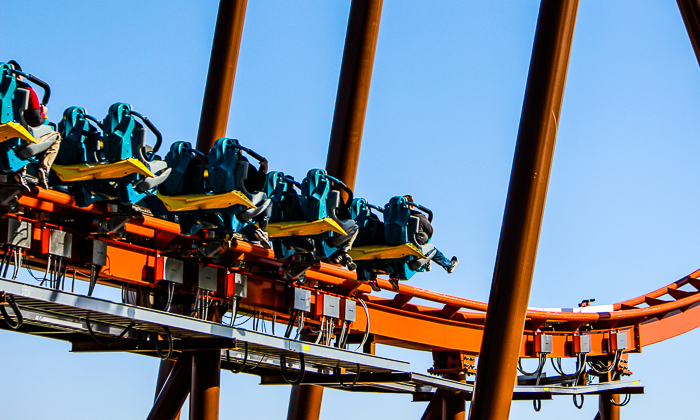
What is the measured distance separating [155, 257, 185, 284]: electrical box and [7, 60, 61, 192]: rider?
1.10 meters

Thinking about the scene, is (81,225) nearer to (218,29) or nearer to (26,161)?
(26,161)

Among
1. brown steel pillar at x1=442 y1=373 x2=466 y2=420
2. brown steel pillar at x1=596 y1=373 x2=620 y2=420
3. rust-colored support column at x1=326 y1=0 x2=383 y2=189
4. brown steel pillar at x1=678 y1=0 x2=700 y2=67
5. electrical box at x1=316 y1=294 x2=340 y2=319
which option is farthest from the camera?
brown steel pillar at x1=596 y1=373 x2=620 y2=420

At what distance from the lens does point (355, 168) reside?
25.2 ft

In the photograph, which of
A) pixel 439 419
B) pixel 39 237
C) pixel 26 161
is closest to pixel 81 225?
pixel 39 237

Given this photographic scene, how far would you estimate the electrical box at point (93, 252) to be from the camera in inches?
200

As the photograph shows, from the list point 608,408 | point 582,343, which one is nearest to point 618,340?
point 582,343

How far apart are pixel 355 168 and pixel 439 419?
2.36 m

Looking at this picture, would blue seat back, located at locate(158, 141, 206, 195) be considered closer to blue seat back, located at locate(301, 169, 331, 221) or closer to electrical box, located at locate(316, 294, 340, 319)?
blue seat back, located at locate(301, 169, 331, 221)

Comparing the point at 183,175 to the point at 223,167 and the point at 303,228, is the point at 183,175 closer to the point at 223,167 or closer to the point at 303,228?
the point at 223,167

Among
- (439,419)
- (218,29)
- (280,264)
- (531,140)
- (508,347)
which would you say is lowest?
(439,419)

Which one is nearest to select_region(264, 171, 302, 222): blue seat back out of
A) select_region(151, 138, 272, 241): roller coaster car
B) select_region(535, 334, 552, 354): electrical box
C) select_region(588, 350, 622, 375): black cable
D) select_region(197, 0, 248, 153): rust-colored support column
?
select_region(151, 138, 272, 241): roller coaster car

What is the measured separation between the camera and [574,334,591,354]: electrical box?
8328mm

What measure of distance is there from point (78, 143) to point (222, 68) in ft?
11.1

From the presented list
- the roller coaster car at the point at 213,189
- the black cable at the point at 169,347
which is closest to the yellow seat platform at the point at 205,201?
the roller coaster car at the point at 213,189
